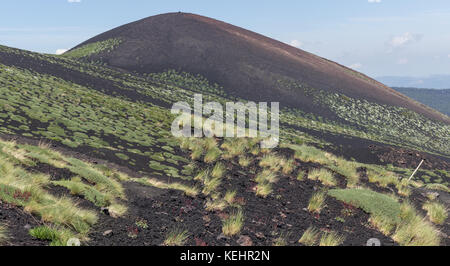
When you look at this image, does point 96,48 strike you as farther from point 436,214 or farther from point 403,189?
point 436,214

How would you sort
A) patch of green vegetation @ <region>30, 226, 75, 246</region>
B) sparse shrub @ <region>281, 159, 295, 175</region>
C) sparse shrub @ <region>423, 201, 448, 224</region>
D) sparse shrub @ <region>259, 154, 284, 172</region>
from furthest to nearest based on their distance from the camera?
sparse shrub @ <region>259, 154, 284, 172</region>, sparse shrub @ <region>281, 159, 295, 175</region>, sparse shrub @ <region>423, 201, 448, 224</region>, patch of green vegetation @ <region>30, 226, 75, 246</region>

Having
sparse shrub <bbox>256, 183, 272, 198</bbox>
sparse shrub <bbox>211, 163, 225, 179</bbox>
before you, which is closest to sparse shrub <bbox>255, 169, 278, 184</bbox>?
sparse shrub <bbox>256, 183, 272, 198</bbox>

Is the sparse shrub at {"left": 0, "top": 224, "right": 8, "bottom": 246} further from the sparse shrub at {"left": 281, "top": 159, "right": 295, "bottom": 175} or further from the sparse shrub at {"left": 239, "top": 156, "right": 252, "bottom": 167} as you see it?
the sparse shrub at {"left": 281, "top": 159, "right": 295, "bottom": 175}

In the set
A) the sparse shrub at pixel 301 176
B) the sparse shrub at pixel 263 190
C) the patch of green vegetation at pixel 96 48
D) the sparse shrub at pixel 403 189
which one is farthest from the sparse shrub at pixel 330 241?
the patch of green vegetation at pixel 96 48

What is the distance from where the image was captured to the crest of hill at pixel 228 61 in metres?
61.2

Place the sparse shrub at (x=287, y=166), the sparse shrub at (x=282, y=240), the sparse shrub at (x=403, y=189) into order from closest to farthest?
1. the sparse shrub at (x=282, y=240)
2. the sparse shrub at (x=287, y=166)
3. the sparse shrub at (x=403, y=189)

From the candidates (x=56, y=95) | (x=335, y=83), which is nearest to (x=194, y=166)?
(x=56, y=95)

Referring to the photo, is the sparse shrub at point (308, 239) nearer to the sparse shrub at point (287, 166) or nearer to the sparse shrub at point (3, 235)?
the sparse shrub at point (3, 235)

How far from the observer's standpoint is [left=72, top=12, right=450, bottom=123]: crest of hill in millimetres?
61250

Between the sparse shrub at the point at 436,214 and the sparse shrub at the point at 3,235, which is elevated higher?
the sparse shrub at the point at 3,235

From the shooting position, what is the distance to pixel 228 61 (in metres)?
68.3

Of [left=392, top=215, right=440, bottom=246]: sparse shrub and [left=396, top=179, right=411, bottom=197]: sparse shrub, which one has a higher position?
[left=392, top=215, right=440, bottom=246]: sparse shrub
